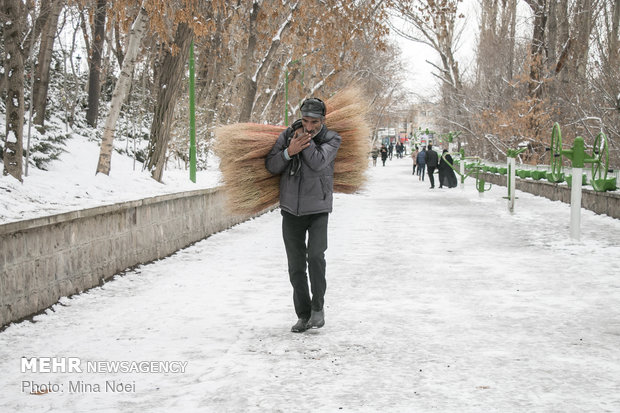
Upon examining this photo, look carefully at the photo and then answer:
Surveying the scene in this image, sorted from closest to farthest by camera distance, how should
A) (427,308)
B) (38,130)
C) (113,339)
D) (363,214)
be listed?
1. (113,339)
2. (427,308)
3. (363,214)
4. (38,130)

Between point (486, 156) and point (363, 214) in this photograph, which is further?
point (486, 156)

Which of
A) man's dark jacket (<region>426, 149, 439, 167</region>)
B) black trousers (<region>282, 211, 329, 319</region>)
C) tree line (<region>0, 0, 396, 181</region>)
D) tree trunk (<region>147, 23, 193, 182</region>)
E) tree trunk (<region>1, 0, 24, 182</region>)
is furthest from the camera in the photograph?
man's dark jacket (<region>426, 149, 439, 167</region>)

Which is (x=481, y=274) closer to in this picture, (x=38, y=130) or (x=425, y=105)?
(x=38, y=130)

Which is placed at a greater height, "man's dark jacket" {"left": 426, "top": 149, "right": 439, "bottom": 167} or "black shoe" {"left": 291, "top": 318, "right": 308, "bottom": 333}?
"man's dark jacket" {"left": 426, "top": 149, "right": 439, "bottom": 167}

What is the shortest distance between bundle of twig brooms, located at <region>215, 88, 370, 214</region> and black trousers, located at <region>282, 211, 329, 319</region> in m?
0.49

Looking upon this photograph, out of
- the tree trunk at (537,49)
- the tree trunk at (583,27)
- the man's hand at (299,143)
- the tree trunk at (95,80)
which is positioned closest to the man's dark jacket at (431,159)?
the tree trunk at (537,49)

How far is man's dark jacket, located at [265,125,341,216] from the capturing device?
623 cm

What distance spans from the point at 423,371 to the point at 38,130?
1663 cm

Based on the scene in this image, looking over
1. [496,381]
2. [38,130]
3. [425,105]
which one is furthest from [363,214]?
[425,105]

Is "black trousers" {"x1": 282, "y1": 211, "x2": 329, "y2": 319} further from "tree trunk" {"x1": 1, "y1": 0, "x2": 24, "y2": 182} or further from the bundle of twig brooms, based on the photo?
"tree trunk" {"x1": 1, "y1": 0, "x2": 24, "y2": 182}

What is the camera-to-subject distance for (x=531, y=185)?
25125 mm

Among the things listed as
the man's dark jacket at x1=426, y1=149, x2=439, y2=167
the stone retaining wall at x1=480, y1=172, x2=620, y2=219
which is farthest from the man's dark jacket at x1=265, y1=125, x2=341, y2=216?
the man's dark jacket at x1=426, y1=149, x2=439, y2=167

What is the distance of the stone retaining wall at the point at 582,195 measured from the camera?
50.4 feet

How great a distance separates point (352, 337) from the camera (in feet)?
20.0
